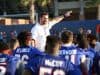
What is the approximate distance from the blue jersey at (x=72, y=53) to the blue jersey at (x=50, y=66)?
1490 millimetres

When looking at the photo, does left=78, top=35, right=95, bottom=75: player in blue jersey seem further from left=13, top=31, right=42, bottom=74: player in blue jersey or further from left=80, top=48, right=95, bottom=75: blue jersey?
left=13, top=31, right=42, bottom=74: player in blue jersey

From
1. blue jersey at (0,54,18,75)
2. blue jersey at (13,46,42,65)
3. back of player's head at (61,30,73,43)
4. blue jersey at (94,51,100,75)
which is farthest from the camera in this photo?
blue jersey at (94,51,100,75)

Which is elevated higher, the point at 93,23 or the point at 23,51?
the point at 23,51

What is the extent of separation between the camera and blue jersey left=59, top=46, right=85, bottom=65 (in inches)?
309

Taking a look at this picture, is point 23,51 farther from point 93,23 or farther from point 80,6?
point 80,6

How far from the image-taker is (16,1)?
161ft

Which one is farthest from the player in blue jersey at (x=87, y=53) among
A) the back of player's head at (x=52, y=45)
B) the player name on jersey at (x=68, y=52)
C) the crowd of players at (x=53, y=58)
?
the back of player's head at (x=52, y=45)

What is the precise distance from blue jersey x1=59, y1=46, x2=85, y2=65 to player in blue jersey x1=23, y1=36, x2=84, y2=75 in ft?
4.87

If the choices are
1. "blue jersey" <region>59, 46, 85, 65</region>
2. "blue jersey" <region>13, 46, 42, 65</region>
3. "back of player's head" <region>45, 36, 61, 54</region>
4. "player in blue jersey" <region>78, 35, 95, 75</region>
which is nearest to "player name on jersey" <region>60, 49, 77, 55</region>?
"blue jersey" <region>59, 46, 85, 65</region>

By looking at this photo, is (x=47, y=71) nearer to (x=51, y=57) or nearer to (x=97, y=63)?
(x=51, y=57)

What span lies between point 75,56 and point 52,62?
6.26 ft

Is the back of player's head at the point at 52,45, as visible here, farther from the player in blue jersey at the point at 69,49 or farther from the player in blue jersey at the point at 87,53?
the player in blue jersey at the point at 87,53

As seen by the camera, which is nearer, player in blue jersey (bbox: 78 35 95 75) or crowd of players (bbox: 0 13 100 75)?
crowd of players (bbox: 0 13 100 75)

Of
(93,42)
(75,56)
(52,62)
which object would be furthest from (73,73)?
(93,42)
